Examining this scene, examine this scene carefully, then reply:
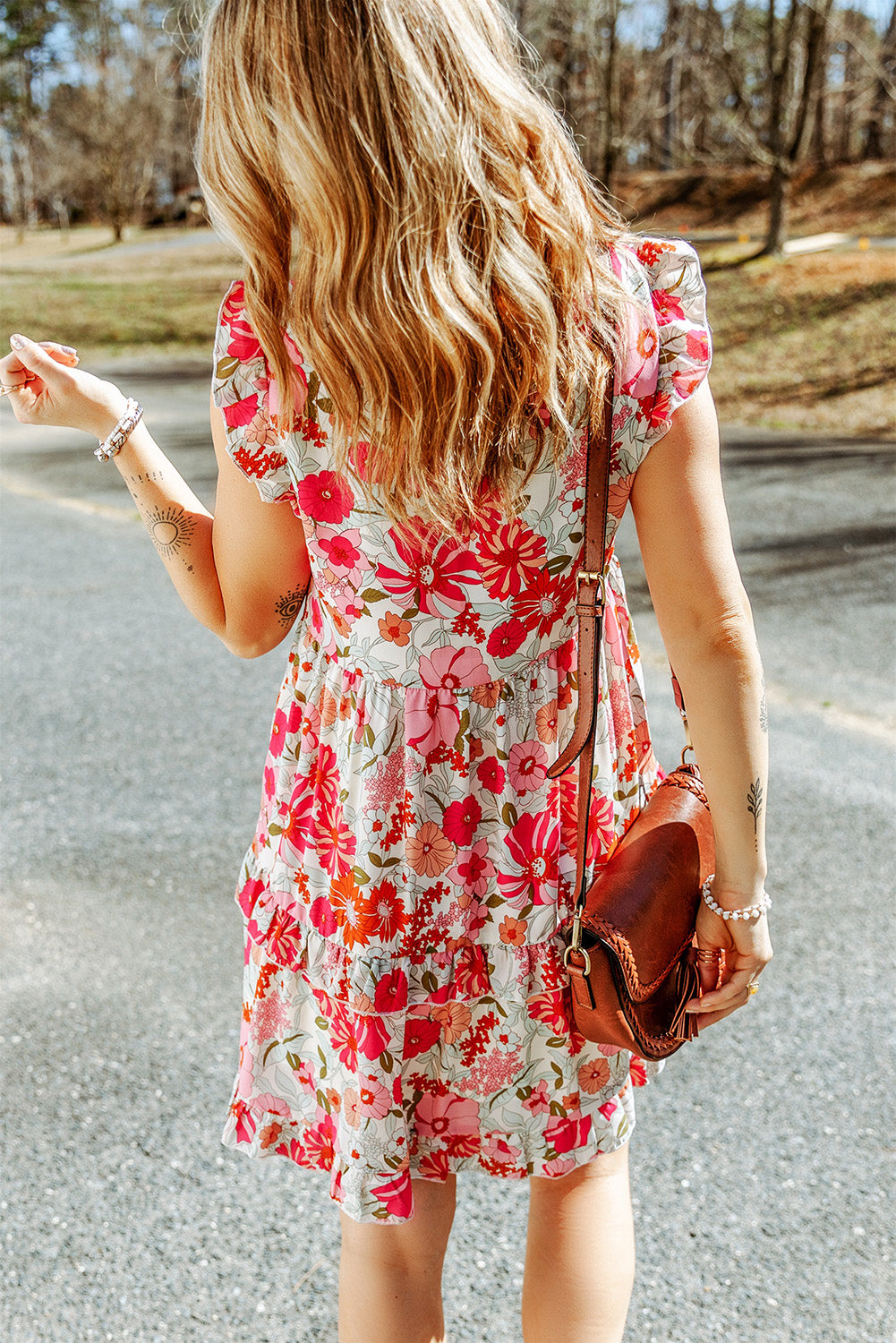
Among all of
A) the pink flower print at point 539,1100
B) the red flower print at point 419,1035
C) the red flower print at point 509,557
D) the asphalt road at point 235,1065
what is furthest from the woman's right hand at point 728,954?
the asphalt road at point 235,1065

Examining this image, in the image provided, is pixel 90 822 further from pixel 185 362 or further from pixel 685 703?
pixel 185 362

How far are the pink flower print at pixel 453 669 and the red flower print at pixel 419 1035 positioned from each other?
419mm

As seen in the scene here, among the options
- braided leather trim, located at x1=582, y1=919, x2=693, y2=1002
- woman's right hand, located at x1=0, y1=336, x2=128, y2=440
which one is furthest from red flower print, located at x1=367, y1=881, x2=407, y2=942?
woman's right hand, located at x1=0, y1=336, x2=128, y2=440

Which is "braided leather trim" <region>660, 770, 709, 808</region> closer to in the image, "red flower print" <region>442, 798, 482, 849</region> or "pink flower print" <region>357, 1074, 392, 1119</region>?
"red flower print" <region>442, 798, 482, 849</region>

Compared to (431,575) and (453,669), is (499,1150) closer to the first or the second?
(453,669)

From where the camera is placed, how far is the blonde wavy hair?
101 centimetres

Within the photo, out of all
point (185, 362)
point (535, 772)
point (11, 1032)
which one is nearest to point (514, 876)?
point (535, 772)

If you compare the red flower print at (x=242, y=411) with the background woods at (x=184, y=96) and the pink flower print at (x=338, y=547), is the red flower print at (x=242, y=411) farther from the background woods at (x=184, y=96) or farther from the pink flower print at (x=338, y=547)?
the background woods at (x=184, y=96)

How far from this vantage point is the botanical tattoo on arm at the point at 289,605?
4.50ft

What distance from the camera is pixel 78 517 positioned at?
282 inches

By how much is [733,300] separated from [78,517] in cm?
1029

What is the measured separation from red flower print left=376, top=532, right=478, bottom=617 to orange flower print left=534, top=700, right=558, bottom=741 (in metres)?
0.17

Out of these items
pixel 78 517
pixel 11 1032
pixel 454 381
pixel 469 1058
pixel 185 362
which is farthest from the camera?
pixel 185 362

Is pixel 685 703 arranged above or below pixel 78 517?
above
